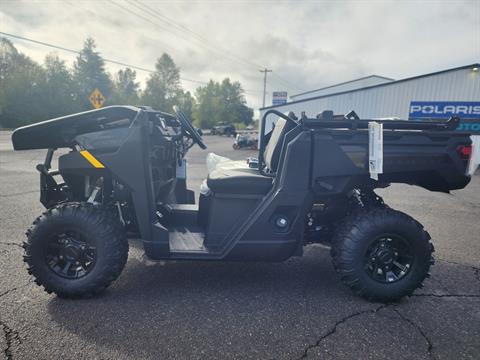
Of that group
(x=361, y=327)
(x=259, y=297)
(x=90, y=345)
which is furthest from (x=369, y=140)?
(x=90, y=345)

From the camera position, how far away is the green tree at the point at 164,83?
63.0 m

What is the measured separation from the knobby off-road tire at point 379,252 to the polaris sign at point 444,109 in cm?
1381

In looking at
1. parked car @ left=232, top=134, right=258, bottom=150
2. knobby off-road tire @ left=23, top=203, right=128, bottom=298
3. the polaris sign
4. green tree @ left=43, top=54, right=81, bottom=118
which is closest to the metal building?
the polaris sign

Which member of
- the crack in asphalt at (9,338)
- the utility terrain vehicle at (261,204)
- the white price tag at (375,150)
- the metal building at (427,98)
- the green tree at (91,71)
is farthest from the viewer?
the green tree at (91,71)

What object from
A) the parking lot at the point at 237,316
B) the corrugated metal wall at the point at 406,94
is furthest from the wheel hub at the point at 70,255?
the corrugated metal wall at the point at 406,94

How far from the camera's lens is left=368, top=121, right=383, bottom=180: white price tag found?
7.63 ft

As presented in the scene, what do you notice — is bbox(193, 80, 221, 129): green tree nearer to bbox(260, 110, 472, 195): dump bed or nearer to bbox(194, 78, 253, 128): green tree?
bbox(194, 78, 253, 128): green tree

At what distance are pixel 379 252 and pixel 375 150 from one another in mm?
855

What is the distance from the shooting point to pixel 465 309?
2463 millimetres

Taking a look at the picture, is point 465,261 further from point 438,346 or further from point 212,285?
point 212,285

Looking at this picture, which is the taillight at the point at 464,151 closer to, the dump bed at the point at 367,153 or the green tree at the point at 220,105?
the dump bed at the point at 367,153

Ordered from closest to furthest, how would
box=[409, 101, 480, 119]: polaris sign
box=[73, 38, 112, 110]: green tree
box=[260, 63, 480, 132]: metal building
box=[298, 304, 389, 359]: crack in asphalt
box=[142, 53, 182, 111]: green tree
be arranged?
box=[298, 304, 389, 359]: crack in asphalt
box=[260, 63, 480, 132]: metal building
box=[409, 101, 480, 119]: polaris sign
box=[73, 38, 112, 110]: green tree
box=[142, 53, 182, 111]: green tree

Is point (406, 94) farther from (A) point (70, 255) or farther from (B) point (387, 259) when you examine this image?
(A) point (70, 255)

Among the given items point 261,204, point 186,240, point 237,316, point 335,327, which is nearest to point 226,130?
point 186,240
